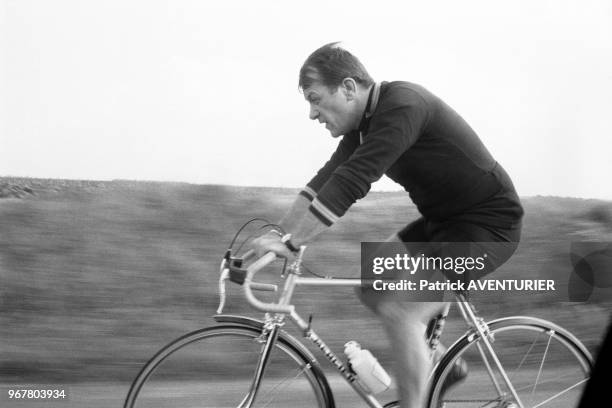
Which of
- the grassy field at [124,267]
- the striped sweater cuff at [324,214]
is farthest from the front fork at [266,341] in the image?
the grassy field at [124,267]

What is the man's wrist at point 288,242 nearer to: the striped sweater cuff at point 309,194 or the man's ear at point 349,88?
the striped sweater cuff at point 309,194

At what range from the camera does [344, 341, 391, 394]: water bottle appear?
248 cm

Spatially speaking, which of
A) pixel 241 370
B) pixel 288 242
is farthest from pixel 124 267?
pixel 288 242

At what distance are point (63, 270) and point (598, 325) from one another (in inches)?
95.7

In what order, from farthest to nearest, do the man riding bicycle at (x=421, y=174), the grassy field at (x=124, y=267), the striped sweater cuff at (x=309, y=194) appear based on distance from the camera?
the grassy field at (x=124, y=267) → the striped sweater cuff at (x=309, y=194) → the man riding bicycle at (x=421, y=174)

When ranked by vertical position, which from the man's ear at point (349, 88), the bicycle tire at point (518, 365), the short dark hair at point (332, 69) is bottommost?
the bicycle tire at point (518, 365)

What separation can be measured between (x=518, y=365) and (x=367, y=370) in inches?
18.6

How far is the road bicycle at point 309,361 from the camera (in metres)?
2.39

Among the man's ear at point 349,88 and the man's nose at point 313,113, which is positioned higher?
the man's ear at point 349,88

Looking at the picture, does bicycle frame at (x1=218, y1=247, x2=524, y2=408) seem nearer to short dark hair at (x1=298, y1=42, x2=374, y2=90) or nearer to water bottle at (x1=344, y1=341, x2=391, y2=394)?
water bottle at (x1=344, y1=341, x2=391, y2=394)

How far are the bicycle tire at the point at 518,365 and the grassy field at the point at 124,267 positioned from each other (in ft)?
2.01

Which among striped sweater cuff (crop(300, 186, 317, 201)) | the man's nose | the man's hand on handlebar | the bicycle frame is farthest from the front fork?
the man's nose

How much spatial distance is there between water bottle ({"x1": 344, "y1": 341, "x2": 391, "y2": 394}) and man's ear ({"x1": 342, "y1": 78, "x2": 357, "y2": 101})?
28.7 inches

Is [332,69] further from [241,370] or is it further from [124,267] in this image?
[124,267]
